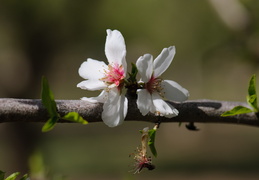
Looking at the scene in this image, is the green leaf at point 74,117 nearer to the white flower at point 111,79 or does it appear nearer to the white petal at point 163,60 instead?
the white flower at point 111,79

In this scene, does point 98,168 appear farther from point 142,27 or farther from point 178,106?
point 178,106

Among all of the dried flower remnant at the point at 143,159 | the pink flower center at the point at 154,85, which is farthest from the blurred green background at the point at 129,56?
the pink flower center at the point at 154,85

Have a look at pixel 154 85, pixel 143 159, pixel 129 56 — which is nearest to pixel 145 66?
pixel 154 85

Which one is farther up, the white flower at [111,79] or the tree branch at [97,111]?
the white flower at [111,79]

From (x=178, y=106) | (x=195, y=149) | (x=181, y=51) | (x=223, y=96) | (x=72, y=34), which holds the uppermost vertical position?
(x=178, y=106)

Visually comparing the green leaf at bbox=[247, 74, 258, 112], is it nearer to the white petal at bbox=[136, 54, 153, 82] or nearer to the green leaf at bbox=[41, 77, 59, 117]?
the white petal at bbox=[136, 54, 153, 82]

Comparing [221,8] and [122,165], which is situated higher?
[221,8]

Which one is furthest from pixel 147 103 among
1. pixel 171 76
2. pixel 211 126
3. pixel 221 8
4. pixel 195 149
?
pixel 171 76
